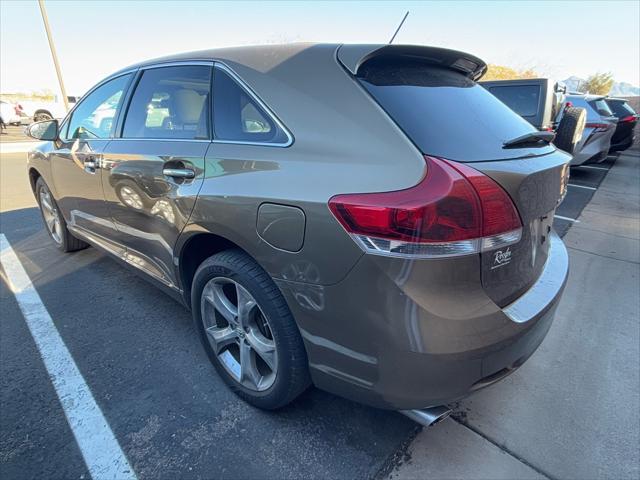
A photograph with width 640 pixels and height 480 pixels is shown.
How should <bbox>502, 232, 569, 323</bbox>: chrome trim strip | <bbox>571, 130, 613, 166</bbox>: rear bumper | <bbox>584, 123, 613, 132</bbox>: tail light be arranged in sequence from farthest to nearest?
<bbox>584, 123, 613, 132</bbox>: tail light < <bbox>571, 130, 613, 166</bbox>: rear bumper < <bbox>502, 232, 569, 323</bbox>: chrome trim strip

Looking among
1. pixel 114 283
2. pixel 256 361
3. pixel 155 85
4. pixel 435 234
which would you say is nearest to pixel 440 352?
pixel 435 234

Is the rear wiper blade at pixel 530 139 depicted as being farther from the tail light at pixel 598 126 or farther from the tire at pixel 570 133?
the tail light at pixel 598 126

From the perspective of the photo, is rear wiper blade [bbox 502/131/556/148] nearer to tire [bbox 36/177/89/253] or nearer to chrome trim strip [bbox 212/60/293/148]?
chrome trim strip [bbox 212/60/293/148]

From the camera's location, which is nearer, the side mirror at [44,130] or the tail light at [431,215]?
the tail light at [431,215]

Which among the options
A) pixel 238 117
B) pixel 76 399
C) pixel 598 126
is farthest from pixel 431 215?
pixel 598 126

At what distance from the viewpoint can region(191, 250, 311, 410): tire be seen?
1.69 metres

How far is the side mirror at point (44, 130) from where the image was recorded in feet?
11.5

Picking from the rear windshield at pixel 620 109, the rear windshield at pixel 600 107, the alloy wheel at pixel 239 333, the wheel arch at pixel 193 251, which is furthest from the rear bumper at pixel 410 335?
the rear windshield at pixel 620 109

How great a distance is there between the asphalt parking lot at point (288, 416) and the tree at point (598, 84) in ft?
131

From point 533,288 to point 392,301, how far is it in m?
0.82

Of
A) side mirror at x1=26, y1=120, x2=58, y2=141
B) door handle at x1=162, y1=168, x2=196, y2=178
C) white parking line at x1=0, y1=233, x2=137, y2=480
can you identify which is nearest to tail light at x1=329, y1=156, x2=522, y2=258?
door handle at x1=162, y1=168, x2=196, y2=178

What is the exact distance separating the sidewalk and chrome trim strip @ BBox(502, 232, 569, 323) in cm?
72

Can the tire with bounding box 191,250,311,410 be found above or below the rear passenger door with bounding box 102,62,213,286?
below

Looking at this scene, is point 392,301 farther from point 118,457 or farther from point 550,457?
point 118,457
